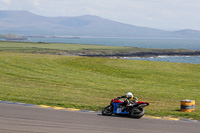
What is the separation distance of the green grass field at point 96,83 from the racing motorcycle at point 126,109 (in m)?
1.54

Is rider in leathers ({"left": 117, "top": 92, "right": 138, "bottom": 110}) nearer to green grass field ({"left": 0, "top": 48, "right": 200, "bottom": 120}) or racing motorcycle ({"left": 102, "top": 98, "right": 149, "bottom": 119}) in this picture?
racing motorcycle ({"left": 102, "top": 98, "right": 149, "bottom": 119})

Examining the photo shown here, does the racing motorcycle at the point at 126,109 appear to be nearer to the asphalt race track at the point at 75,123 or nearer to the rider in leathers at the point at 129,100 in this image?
the rider in leathers at the point at 129,100

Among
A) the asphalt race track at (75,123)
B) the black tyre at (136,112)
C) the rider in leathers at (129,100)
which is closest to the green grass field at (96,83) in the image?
the black tyre at (136,112)

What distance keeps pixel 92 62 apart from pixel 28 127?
39.1m

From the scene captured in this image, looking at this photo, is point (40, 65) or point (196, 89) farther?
point (40, 65)

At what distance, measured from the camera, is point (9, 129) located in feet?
42.7

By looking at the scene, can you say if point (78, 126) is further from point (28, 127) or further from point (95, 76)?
point (95, 76)

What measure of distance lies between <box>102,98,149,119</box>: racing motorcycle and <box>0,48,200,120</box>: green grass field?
1.54m

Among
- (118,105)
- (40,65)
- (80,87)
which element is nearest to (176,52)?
(40,65)

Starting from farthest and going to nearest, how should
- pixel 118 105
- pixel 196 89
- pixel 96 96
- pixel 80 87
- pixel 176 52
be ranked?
pixel 176 52 < pixel 196 89 < pixel 80 87 < pixel 96 96 < pixel 118 105

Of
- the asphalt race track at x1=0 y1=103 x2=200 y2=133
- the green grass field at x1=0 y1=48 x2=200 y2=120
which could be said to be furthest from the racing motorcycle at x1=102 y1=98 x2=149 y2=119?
the green grass field at x1=0 y1=48 x2=200 y2=120

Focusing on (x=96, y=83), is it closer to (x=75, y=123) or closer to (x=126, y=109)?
(x=126, y=109)

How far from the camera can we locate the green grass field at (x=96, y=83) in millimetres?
21891

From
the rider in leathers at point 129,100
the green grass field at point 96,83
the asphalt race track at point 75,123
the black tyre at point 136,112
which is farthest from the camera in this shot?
the green grass field at point 96,83
